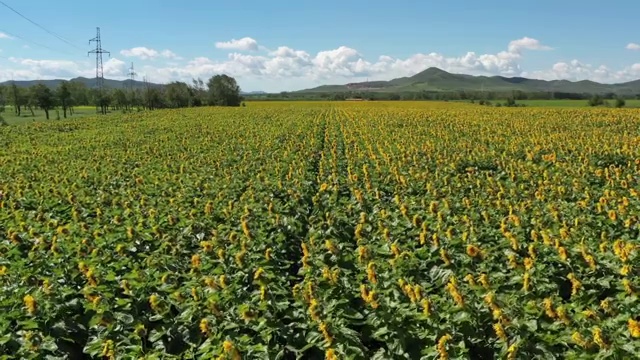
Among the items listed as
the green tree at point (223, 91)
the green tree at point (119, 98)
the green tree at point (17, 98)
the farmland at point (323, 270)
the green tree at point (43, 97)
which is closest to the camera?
the farmland at point (323, 270)

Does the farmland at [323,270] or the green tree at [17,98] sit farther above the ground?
the green tree at [17,98]

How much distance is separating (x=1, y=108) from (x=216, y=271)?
9956 centimetres

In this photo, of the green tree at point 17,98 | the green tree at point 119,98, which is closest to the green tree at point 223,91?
the green tree at point 119,98

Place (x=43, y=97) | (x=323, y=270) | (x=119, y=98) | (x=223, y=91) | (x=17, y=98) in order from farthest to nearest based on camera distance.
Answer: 1. (x=223, y=91)
2. (x=119, y=98)
3. (x=17, y=98)
4. (x=43, y=97)
5. (x=323, y=270)

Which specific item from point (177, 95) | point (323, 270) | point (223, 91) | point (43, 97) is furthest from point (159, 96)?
point (323, 270)

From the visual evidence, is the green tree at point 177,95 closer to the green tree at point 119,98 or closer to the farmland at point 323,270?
the green tree at point 119,98

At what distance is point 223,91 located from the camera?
9800cm

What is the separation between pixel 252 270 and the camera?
17.9ft

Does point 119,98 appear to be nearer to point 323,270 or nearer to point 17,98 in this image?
point 17,98

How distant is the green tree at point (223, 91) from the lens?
97.0m

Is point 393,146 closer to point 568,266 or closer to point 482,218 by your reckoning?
point 482,218

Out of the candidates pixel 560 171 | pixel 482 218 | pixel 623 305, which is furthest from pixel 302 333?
pixel 560 171

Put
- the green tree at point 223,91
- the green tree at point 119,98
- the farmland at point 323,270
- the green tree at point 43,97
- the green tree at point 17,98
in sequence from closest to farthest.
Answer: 1. the farmland at point 323,270
2. the green tree at point 43,97
3. the green tree at point 17,98
4. the green tree at point 119,98
5. the green tree at point 223,91

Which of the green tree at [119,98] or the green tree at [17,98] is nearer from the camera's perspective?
the green tree at [17,98]
